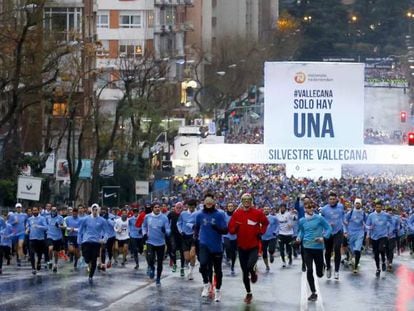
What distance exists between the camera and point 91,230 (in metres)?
29.3

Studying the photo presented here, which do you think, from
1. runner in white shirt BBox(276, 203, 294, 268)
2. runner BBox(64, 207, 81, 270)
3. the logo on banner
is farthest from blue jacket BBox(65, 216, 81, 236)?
the logo on banner

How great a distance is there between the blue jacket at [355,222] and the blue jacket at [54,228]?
638 centimetres

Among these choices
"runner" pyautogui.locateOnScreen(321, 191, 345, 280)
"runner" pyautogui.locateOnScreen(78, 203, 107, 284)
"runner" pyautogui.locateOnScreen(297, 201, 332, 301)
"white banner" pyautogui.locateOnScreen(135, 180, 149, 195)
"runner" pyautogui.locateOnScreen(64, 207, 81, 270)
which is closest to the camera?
"runner" pyautogui.locateOnScreen(297, 201, 332, 301)

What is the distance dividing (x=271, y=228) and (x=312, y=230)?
10356mm

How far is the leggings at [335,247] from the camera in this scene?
2936 centimetres

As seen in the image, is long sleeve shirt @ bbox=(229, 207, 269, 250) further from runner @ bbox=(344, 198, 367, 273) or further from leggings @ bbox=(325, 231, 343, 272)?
runner @ bbox=(344, 198, 367, 273)

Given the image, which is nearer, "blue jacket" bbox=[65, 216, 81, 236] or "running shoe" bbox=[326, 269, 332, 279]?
"running shoe" bbox=[326, 269, 332, 279]

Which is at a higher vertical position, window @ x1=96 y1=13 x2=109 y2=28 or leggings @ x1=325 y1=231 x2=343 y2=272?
window @ x1=96 y1=13 x2=109 y2=28

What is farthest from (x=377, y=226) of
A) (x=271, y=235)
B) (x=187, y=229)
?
→ (x=271, y=235)

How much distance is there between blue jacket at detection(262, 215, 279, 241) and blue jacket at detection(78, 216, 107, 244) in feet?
21.2

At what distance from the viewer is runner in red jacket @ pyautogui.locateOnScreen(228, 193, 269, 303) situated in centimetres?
2423

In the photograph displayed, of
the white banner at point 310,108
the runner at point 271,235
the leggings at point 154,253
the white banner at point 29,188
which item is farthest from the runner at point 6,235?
the white banner at point 310,108

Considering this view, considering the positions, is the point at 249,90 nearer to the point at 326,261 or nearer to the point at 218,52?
the point at 218,52

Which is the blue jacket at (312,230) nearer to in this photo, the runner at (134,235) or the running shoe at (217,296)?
the running shoe at (217,296)
